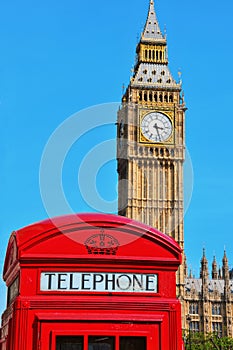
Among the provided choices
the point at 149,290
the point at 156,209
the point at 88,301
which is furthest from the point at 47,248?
the point at 156,209

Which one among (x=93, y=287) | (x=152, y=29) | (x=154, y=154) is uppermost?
(x=152, y=29)

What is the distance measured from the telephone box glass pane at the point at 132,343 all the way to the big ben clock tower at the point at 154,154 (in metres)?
54.4

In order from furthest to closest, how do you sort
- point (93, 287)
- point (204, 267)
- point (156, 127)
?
point (204, 267) < point (156, 127) < point (93, 287)

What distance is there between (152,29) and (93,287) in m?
65.0

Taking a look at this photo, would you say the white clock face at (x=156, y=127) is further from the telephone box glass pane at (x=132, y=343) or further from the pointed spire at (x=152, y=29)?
the telephone box glass pane at (x=132, y=343)

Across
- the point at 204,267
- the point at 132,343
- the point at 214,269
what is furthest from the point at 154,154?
the point at 132,343

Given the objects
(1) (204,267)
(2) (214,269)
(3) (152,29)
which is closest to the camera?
(3) (152,29)

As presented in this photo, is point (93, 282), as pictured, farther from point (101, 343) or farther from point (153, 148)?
point (153, 148)

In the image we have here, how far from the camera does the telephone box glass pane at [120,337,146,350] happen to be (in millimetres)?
5103

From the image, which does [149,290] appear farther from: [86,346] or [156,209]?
[156,209]

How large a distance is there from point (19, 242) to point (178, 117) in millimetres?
57740

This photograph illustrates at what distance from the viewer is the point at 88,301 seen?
5160 mm

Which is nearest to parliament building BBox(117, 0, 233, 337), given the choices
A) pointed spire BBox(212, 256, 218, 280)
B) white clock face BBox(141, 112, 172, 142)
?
white clock face BBox(141, 112, 172, 142)

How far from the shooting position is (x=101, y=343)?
5.08m
